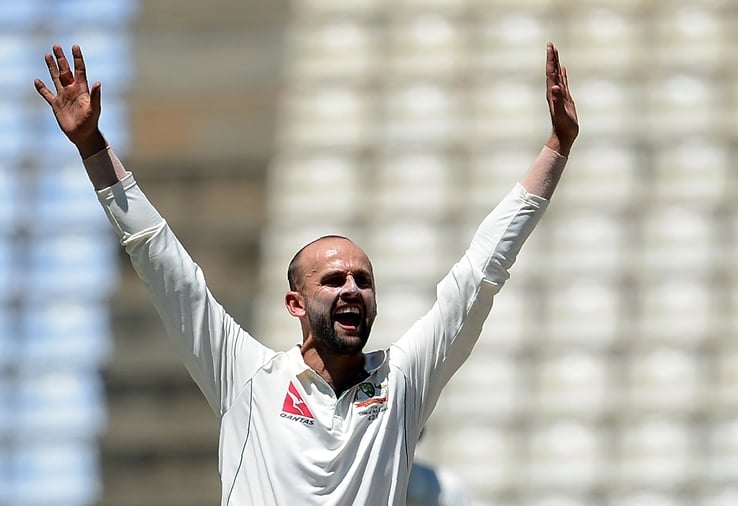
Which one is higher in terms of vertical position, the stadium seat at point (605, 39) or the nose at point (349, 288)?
the stadium seat at point (605, 39)

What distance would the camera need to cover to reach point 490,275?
306cm

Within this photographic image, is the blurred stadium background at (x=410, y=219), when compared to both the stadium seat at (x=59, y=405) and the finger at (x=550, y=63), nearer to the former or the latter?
the stadium seat at (x=59, y=405)

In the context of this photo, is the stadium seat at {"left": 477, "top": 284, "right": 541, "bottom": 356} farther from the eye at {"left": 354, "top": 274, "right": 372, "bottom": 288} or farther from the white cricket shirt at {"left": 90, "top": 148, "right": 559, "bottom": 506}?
the eye at {"left": 354, "top": 274, "right": 372, "bottom": 288}

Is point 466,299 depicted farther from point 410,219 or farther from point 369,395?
point 410,219

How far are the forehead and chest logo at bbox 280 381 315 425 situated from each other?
0.23m

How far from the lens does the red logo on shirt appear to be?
2.89 metres

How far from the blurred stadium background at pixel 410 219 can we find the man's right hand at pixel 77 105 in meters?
6.43

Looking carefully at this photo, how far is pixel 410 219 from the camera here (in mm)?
10352

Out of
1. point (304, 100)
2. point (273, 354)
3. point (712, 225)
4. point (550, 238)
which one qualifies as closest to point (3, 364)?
point (304, 100)

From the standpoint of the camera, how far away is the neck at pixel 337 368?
9.68 feet

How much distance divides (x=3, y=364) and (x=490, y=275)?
7.90m

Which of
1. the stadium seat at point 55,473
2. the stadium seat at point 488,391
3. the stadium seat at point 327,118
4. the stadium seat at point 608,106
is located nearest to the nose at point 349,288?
the stadium seat at point 488,391

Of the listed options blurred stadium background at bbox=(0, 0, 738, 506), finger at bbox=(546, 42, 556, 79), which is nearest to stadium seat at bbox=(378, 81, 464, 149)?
blurred stadium background at bbox=(0, 0, 738, 506)

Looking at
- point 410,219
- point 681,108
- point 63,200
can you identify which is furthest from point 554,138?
point 63,200
